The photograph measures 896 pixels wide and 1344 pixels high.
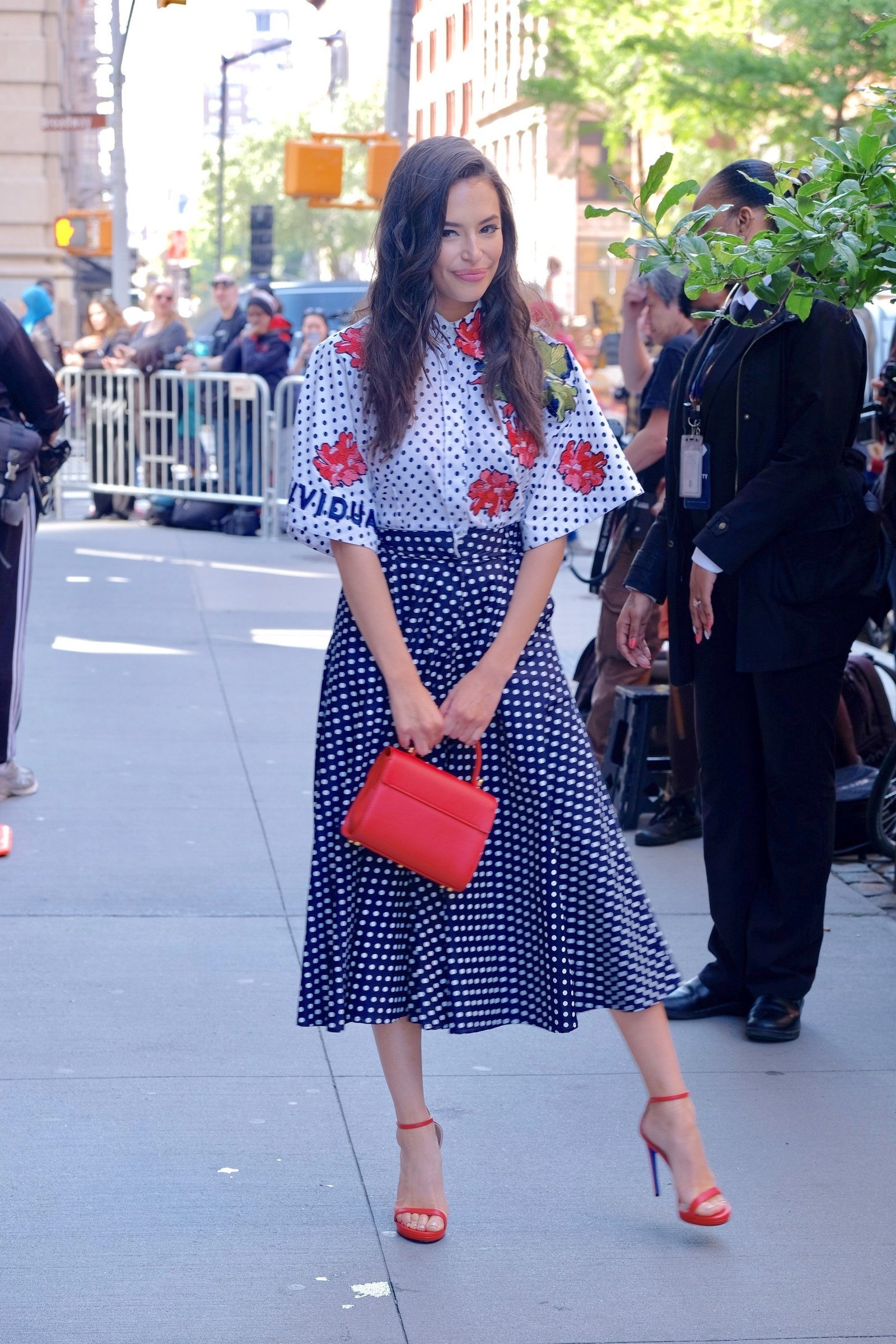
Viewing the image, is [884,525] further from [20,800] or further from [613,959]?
[20,800]

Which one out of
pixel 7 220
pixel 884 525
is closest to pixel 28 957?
pixel 884 525

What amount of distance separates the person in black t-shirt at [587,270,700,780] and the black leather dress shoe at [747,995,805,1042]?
184cm

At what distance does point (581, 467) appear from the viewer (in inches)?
129

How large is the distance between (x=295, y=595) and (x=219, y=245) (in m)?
51.4

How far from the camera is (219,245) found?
199 ft

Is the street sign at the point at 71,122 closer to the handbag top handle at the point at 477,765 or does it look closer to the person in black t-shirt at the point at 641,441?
the person in black t-shirt at the point at 641,441

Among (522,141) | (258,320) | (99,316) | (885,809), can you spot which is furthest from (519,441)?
(522,141)

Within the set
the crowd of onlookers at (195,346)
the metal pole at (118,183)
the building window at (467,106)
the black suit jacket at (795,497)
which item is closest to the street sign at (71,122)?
the metal pole at (118,183)

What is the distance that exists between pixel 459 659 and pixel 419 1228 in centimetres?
103

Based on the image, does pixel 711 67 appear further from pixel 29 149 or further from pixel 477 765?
pixel 477 765

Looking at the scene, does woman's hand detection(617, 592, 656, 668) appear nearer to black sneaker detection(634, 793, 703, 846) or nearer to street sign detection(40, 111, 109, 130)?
black sneaker detection(634, 793, 703, 846)

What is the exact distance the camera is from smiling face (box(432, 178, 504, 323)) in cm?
313

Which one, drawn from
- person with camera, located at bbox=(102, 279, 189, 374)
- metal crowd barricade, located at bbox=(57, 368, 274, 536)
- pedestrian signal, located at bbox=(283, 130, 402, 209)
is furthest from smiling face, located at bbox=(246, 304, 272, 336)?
pedestrian signal, located at bbox=(283, 130, 402, 209)

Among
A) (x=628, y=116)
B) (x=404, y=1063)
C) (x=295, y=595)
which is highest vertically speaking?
(x=628, y=116)
